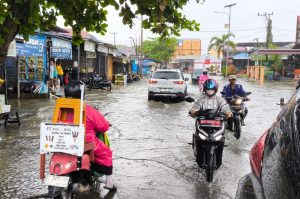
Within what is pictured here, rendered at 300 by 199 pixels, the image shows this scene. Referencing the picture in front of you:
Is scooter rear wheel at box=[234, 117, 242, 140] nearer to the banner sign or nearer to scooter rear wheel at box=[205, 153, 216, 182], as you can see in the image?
scooter rear wheel at box=[205, 153, 216, 182]

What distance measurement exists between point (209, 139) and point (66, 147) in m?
2.38

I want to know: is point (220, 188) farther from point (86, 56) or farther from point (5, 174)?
point (86, 56)

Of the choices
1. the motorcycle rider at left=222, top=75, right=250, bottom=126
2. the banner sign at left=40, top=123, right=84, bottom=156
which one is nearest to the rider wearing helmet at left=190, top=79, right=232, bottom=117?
the banner sign at left=40, top=123, right=84, bottom=156

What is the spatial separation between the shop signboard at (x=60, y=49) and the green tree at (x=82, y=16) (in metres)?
13.2

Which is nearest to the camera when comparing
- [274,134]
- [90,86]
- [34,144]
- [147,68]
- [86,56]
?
[274,134]

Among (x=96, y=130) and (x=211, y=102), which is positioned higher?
(x=211, y=102)

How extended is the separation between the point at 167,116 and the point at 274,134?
10896 millimetres

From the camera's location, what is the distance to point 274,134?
2.42m

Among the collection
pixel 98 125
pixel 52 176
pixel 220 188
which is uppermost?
pixel 98 125

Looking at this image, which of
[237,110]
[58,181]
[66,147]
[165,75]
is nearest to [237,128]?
[237,110]

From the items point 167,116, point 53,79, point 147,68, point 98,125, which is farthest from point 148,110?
point 147,68

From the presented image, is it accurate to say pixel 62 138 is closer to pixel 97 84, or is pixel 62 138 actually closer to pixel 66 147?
pixel 66 147

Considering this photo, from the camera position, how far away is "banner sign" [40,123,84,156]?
4.14 metres

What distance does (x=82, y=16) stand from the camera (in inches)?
227
